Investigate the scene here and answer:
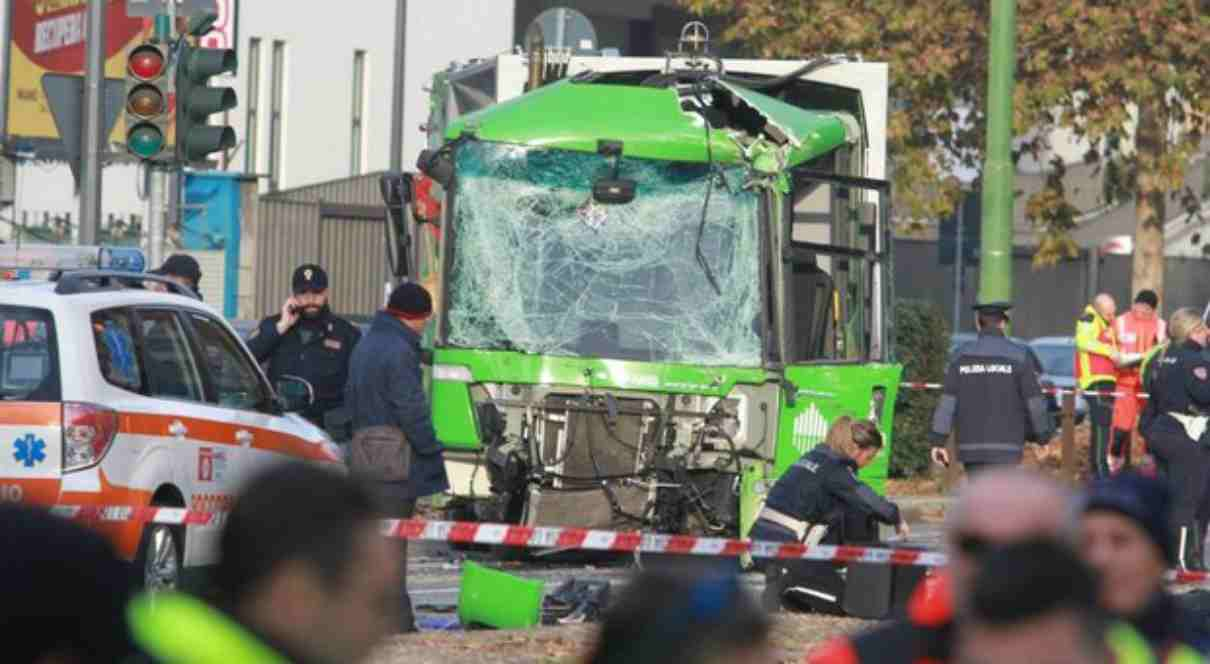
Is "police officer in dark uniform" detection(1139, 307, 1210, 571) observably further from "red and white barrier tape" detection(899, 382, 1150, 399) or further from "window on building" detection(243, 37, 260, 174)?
"window on building" detection(243, 37, 260, 174)

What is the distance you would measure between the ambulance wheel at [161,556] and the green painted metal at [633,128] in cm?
479

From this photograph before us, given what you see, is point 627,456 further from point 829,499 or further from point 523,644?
point 523,644

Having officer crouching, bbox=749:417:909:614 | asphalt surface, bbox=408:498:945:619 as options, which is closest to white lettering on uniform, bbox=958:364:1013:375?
asphalt surface, bbox=408:498:945:619

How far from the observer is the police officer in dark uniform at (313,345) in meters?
14.4

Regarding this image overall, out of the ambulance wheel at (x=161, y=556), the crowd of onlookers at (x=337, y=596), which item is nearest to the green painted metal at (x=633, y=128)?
the ambulance wheel at (x=161, y=556)

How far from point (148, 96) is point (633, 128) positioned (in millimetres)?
2710

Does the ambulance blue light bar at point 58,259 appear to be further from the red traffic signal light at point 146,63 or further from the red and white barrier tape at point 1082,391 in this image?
the red and white barrier tape at point 1082,391

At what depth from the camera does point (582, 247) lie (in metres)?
16.1

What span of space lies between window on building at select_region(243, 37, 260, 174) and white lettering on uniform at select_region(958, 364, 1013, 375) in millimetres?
31172

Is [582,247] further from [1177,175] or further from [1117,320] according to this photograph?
[1177,175]

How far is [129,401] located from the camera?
11477 millimetres

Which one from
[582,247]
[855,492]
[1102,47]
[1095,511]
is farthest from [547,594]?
[1102,47]

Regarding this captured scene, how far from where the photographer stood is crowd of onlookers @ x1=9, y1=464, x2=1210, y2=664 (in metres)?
3.26

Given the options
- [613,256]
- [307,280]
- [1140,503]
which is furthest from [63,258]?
[1140,503]
